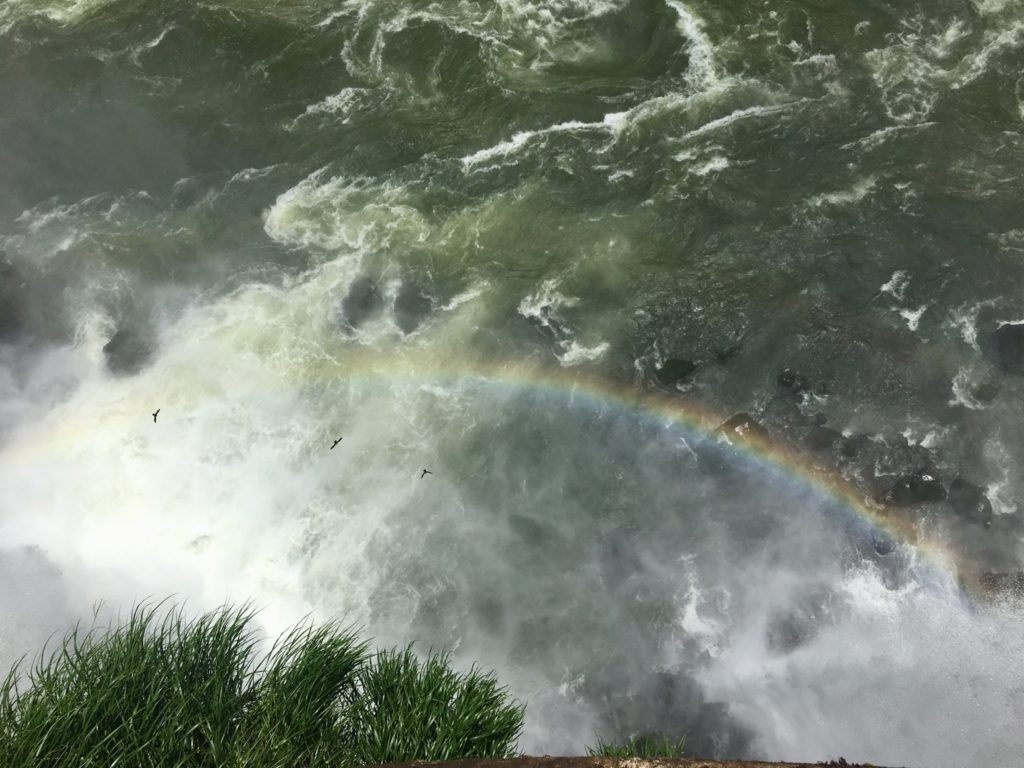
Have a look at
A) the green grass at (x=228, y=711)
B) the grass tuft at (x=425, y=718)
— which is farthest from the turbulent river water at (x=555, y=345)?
the green grass at (x=228, y=711)

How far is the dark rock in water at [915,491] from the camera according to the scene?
34.1 m

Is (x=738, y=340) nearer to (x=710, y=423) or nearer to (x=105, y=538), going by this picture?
(x=710, y=423)

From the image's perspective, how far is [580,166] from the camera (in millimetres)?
42406

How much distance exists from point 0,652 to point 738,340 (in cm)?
3514

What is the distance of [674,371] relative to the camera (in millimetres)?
37469

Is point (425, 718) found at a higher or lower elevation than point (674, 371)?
higher

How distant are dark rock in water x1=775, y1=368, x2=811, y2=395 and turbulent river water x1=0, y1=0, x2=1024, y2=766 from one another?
0.39 m

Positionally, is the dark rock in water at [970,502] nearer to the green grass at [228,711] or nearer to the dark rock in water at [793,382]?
the dark rock in water at [793,382]

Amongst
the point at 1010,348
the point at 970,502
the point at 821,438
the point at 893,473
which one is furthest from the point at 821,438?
the point at 1010,348

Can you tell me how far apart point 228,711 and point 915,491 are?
2839 cm

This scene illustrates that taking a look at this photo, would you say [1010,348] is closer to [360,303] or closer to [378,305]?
[378,305]

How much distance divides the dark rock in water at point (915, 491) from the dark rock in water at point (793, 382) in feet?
18.4

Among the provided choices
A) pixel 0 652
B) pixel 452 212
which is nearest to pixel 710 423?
pixel 452 212

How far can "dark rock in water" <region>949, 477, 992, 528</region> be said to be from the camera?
111 ft
